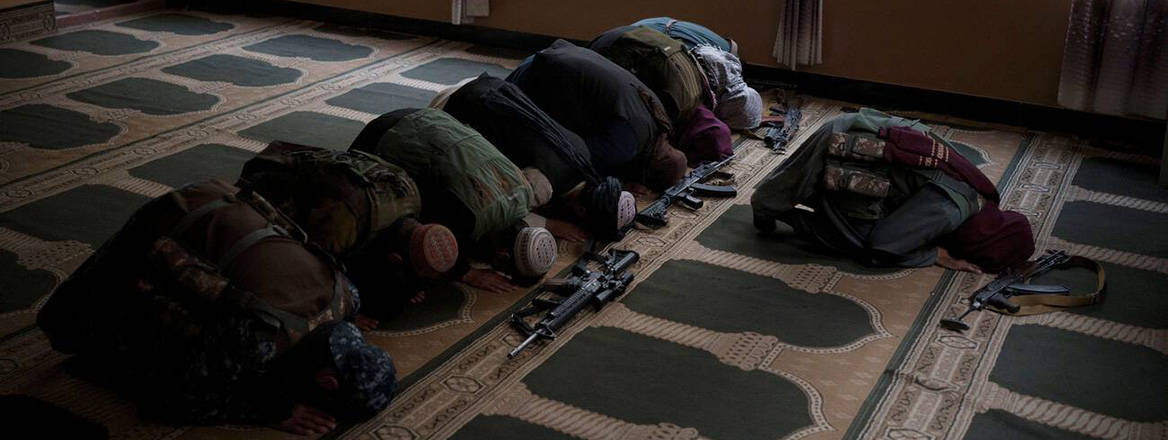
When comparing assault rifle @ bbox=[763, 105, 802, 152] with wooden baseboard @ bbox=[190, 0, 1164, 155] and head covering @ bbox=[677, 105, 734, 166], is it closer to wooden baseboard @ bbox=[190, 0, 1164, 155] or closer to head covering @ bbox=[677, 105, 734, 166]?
head covering @ bbox=[677, 105, 734, 166]

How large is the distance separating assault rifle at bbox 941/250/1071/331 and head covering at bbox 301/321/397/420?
1.76m

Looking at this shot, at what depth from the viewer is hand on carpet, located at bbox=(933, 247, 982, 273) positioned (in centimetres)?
390

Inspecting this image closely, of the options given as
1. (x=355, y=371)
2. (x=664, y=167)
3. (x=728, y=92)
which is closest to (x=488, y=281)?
(x=355, y=371)

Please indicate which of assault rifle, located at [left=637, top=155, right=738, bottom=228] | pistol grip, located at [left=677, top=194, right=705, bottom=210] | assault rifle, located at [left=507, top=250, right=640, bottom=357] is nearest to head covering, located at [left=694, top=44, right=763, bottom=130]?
assault rifle, located at [left=637, top=155, right=738, bottom=228]

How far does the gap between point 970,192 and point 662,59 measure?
1507mm

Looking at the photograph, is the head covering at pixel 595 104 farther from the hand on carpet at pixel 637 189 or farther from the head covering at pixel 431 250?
the head covering at pixel 431 250

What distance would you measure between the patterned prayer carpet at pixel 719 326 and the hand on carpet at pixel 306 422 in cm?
7

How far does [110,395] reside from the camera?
2.98m

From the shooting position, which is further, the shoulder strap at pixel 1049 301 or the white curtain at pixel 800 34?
the white curtain at pixel 800 34

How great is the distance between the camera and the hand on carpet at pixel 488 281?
12.1 feet

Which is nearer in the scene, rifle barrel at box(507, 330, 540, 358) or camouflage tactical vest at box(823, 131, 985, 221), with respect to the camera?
rifle barrel at box(507, 330, 540, 358)

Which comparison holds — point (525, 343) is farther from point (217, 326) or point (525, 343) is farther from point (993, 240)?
point (993, 240)

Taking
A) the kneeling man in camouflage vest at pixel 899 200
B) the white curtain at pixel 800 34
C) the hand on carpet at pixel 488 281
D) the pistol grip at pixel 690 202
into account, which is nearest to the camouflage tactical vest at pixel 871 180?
the kneeling man in camouflage vest at pixel 899 200

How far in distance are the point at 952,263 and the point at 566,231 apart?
1.37 m
